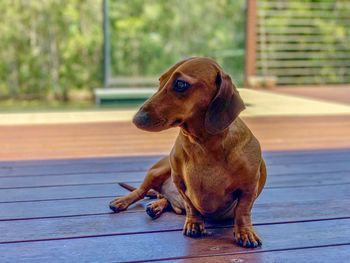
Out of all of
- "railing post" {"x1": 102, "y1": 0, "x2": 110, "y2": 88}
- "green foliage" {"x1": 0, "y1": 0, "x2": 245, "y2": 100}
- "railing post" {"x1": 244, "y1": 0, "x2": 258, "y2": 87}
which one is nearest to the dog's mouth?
"railing post" {"x1": 102, "y1": 0, "x2": 110, "y2": 88}

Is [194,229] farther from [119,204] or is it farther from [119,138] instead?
[119,138]

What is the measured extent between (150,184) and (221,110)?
0.61 metres

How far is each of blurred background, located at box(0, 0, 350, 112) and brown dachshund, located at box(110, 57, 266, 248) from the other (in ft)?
13.6

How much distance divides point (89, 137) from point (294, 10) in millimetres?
5295

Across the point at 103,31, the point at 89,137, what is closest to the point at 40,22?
the point at 103,31

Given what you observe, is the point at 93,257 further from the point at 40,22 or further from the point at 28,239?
the point at 40,22

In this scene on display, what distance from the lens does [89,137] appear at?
3.45 m

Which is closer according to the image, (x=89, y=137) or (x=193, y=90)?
(x=193, y=90)

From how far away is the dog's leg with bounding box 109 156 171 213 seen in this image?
190cm

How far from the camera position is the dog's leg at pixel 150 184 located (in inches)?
74.9

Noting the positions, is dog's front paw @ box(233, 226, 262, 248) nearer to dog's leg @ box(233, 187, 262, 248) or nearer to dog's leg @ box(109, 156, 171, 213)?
dog's leg @ box(233, 187, 262, 248)

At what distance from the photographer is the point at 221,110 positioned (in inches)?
55.8

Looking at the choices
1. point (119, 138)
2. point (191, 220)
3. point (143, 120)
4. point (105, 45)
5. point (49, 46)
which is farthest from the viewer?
Result: point (49, 46)

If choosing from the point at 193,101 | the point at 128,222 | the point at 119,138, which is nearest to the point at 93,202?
the point at 128,222
